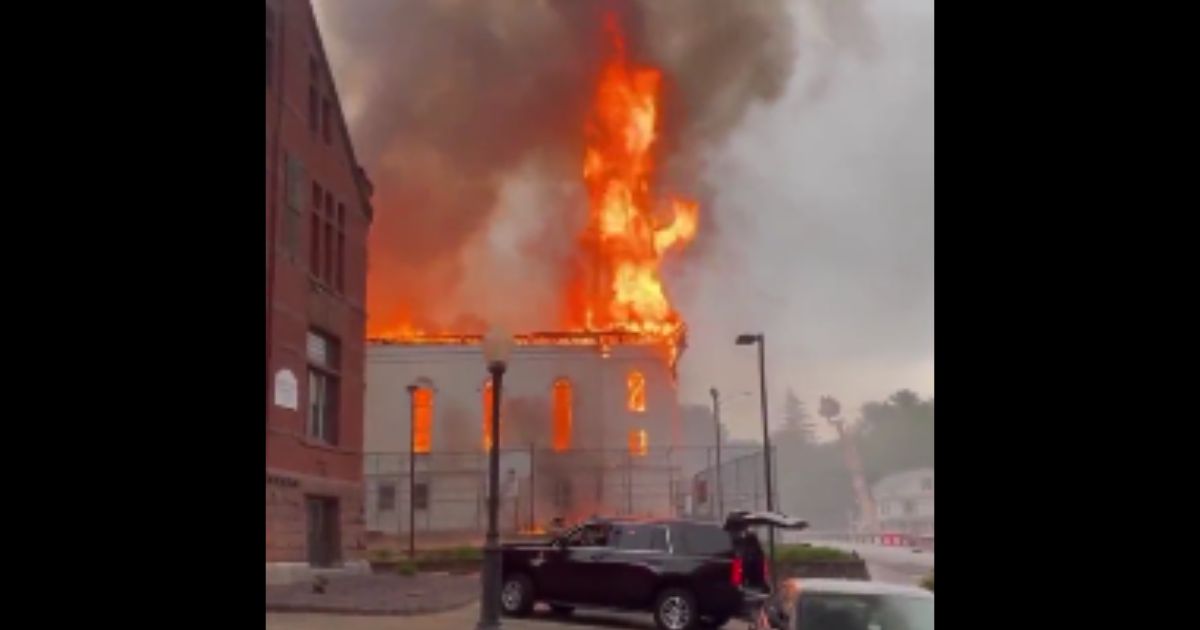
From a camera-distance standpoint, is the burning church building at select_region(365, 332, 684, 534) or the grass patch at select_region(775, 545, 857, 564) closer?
the burning church building at select_region(365, 332, 684, 534)

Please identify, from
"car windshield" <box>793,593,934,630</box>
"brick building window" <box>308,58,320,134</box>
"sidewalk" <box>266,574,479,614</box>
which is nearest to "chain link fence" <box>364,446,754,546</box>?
"sidewalk" <box>266,574,479,614</box>

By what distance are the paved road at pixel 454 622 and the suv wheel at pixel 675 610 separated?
0.64 feet

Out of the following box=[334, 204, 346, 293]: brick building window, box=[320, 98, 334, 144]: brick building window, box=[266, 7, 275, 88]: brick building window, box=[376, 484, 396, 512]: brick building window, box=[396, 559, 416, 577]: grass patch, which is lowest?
box=[396, 559, 416, 577]: grass patch

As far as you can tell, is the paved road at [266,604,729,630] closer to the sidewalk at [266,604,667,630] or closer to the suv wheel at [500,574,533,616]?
the sidewalk at [266,604,667,630]

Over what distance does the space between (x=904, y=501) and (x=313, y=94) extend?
782 cm

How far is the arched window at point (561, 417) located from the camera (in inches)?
458

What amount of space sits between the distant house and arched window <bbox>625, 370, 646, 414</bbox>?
2882 mm

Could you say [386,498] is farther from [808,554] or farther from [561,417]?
[808,554]

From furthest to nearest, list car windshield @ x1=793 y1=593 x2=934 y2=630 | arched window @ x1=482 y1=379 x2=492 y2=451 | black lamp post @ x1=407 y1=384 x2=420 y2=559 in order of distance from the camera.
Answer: black lamp post @ x1=407 y1=384 x2=420 y2=559
arched window @ x1=482 y1=379 x2=492 y2=451
car windshield @ x1=793 y1=593 x2=934 y2=630

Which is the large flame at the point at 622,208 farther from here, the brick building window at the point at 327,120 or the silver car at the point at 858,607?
the silver car at the point at 858,607

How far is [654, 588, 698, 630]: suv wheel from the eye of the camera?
9.43 meters

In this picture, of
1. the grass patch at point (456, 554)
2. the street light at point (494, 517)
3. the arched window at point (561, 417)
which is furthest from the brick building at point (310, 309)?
the street light at point (494, 517)
